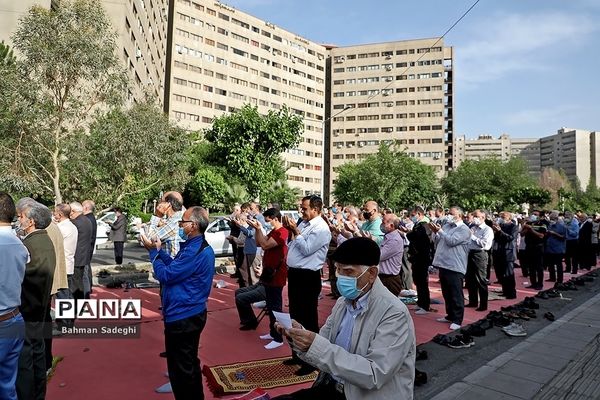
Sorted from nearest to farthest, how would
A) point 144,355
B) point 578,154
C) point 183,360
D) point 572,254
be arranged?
point 183,360, point 144,355, point 572,254, point 578,154

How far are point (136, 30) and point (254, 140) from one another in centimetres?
1918

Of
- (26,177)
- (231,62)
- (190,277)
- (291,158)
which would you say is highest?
(231,62)

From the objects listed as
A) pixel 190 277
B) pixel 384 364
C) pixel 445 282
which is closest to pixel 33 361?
pixel 190 277

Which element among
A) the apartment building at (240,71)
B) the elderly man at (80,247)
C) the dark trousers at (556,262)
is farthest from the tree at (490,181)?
the elderly man at (80,247)

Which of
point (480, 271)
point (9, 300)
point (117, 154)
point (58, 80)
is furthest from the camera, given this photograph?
point (117, 154)

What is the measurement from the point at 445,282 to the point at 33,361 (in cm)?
566

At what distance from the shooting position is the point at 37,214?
3.70 metres

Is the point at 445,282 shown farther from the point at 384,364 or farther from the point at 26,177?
the point at 26,177

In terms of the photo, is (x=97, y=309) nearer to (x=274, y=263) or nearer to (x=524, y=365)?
(x=274, y=263)

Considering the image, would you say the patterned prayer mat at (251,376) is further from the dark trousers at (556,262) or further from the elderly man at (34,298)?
the dark trousers at (556,262)

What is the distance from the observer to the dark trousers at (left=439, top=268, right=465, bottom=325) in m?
6.66

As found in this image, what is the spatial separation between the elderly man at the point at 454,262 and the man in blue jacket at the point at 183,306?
4457 mm

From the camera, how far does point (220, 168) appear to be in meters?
27.0

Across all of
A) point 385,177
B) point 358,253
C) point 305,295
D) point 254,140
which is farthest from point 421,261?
point 385,177
